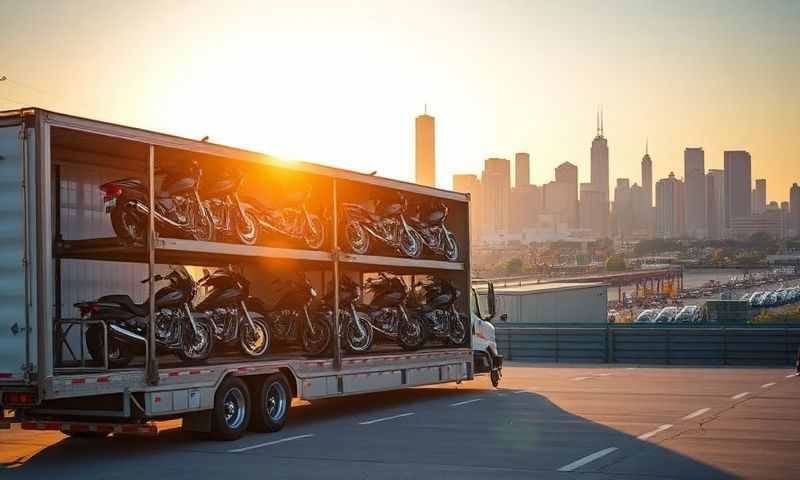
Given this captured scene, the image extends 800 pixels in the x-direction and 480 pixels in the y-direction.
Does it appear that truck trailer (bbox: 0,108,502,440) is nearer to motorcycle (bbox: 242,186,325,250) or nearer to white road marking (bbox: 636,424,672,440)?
motorcycle (bbox: 242,186,325,250)

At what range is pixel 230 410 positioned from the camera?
1534 centimetres

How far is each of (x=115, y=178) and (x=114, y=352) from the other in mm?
2995

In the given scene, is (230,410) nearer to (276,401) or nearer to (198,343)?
(198,343)

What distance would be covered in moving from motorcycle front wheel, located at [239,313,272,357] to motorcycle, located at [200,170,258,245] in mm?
1209

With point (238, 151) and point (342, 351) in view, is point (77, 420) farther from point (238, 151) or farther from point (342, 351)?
point (342, 351)

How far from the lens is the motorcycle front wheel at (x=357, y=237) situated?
19.2m

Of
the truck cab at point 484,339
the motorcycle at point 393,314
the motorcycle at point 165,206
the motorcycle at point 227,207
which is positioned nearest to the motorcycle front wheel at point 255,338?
the motorcycle at point 227,207

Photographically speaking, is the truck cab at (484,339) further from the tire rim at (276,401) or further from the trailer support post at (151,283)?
the trailer support post at (151,283)

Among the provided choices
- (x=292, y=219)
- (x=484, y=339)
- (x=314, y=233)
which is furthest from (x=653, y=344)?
(x=292, y=219)

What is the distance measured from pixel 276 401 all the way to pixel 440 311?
6809 millimetres

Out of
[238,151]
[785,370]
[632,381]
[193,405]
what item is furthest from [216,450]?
[785,370]

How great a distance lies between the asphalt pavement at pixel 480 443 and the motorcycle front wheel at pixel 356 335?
3.69ft

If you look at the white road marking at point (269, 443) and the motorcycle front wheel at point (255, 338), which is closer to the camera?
A: the white road marking at point (269, 443)

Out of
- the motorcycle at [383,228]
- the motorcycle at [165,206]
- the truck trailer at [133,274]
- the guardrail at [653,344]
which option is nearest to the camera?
the truck trailer at [133,274]
